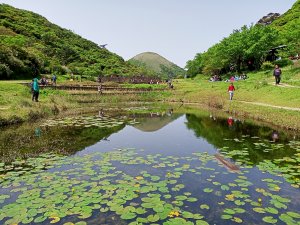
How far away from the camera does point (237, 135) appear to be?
1798 cm

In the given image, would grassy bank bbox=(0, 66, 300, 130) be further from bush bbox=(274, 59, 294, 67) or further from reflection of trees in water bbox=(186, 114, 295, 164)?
bush bbox=(274, 59, 294, 67)

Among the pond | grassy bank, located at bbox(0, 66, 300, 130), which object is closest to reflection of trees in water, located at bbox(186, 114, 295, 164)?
the pond

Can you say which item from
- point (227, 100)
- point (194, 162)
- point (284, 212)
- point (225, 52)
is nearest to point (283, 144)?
point (194, 162)

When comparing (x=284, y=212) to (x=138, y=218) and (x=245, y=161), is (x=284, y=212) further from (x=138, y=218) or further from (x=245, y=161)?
(x=245, y=161)

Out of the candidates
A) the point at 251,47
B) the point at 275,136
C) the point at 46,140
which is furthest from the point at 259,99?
the point at 251,47

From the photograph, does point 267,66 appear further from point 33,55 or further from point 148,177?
point 148,177

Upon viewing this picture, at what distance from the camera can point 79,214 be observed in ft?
24.3

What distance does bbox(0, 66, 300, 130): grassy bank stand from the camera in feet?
70.1

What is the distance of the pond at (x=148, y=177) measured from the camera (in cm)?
740

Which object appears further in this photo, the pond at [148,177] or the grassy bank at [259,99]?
the grassy bank at [259,99]

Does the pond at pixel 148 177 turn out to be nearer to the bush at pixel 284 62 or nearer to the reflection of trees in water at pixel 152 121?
the reflection of trees in water at pixel 152 121

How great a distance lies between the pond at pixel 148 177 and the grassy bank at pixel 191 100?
2959 mm

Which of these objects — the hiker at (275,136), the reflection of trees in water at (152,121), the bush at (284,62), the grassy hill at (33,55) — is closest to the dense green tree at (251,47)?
the bush at (284,62)

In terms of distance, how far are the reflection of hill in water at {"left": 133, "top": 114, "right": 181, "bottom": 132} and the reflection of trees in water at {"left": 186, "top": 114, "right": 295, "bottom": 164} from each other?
2028mm
